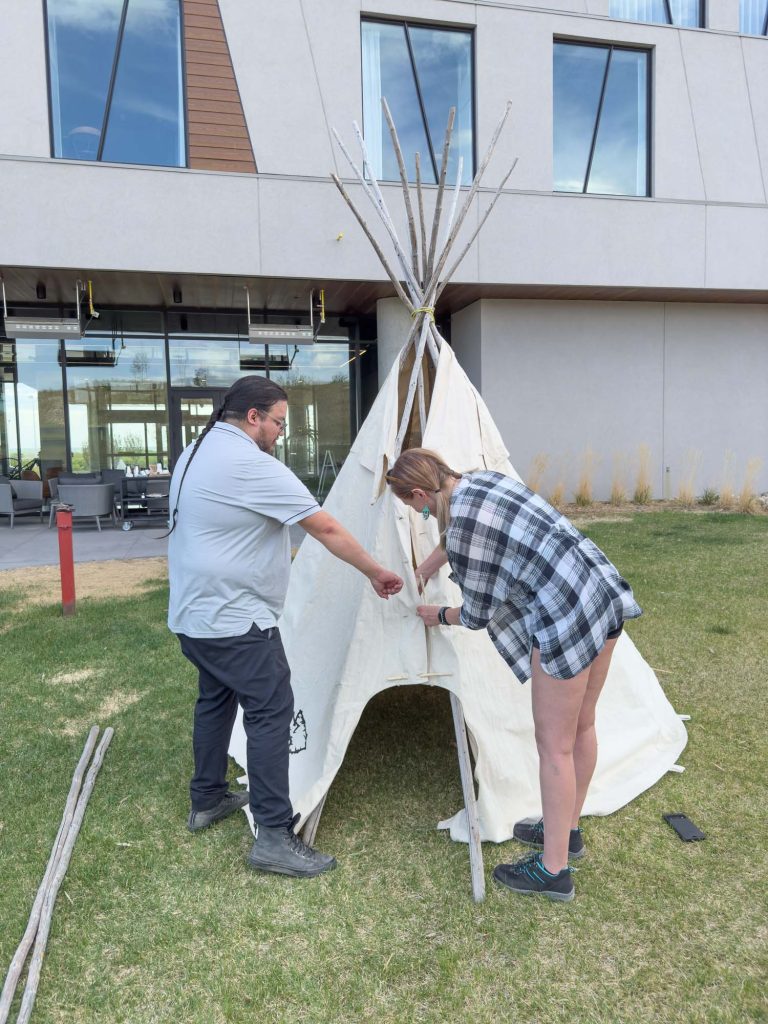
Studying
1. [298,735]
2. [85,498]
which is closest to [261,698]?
[298,735]

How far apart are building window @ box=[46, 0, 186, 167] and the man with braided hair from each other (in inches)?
387

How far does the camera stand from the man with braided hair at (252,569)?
2.53m

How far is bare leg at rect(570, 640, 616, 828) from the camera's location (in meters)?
2.46

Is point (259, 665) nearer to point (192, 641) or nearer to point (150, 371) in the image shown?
point (192, 641)

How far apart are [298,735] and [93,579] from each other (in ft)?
18.0

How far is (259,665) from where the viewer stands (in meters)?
→ 2.63

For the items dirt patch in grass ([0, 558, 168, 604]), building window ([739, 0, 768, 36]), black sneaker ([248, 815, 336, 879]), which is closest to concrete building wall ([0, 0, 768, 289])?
building window ([739, 0, 768, 36])

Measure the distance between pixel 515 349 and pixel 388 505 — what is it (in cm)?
1018

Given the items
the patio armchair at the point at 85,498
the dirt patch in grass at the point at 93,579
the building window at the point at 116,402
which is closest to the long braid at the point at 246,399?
the dirt patch in grass at the point at 93,579

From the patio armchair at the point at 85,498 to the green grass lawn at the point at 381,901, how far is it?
290 inches

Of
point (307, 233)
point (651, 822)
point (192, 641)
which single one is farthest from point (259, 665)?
point (307, 233)

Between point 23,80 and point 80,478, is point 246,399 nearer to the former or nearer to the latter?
point 23,80

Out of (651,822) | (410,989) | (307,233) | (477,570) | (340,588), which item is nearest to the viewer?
(410,989)

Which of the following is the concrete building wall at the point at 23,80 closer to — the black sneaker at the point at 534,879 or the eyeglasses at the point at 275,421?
the eyeglasses at the point at 275,421
